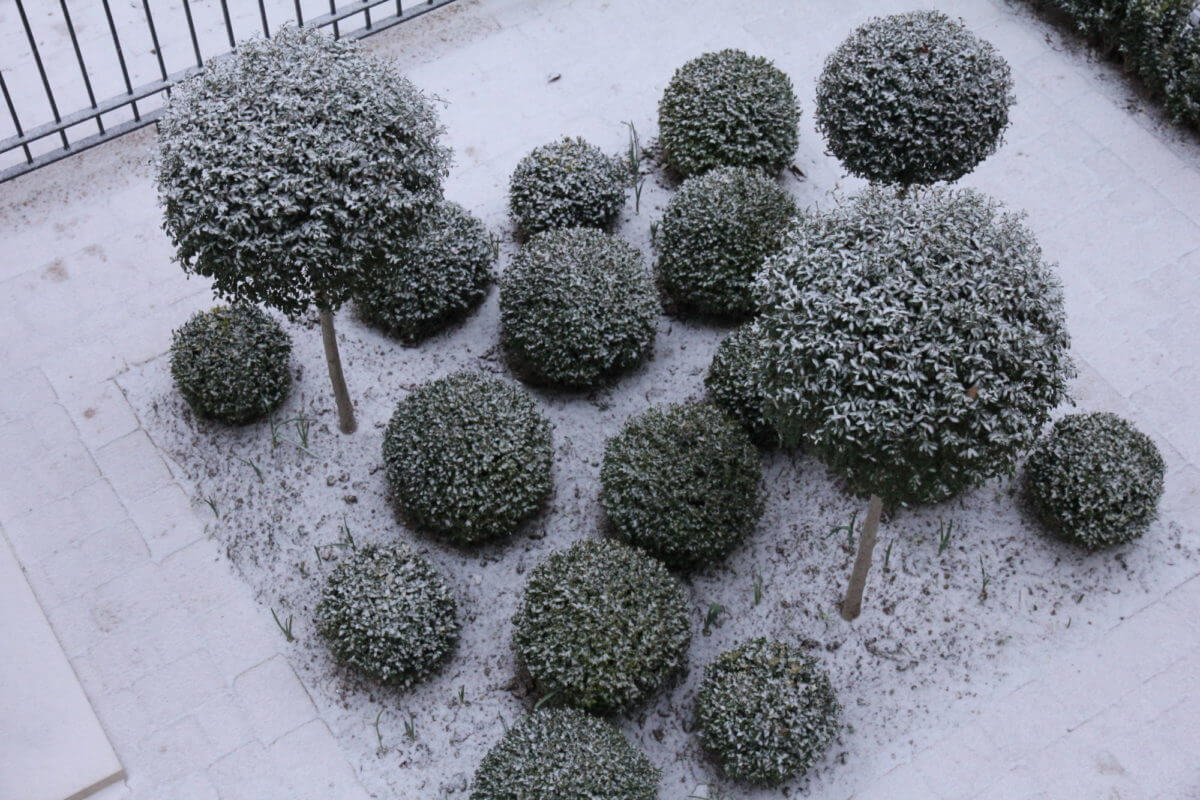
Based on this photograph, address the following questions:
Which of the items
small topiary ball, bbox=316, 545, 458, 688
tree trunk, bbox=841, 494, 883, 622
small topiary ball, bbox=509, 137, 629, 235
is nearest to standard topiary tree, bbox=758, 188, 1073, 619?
tree trunk, bbox=841, 494, 883, 622

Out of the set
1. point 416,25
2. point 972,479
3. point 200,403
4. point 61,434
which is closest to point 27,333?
point 61,434

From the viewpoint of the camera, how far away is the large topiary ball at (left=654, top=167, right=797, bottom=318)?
7289 mm

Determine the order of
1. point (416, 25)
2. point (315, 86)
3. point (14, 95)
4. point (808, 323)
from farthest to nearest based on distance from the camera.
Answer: point (416, 25) → point (14, 95) → point (315, 86) → point (808, 323)

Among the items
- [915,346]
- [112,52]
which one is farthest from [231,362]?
[915,346]

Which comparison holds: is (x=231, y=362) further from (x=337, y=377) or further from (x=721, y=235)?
(x=721, y=235)

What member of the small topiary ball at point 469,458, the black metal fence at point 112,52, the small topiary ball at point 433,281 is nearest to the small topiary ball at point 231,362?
the small topiary ball at point 433,281

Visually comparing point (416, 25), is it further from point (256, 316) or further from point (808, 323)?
point (808, 323)

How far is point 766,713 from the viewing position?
19.4 ft

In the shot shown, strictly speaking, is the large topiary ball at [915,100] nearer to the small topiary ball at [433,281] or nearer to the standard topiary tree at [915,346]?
the standard topiary tree at [915,346]

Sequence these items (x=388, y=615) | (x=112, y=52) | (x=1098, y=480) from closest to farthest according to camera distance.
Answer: (x=388, y=615) → (x=1098, y=480) → (x=112, y=52)

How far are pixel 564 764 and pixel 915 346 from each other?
2329 millimetres

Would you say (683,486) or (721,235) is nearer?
(683,486)

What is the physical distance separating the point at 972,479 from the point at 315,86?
3.31m

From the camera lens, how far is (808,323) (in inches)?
209
